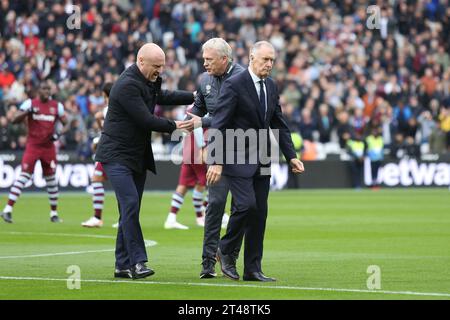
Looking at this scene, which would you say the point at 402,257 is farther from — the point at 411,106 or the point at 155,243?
the point at 411,106

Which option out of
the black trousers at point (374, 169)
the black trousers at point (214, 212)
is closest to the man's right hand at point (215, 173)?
the black trousers at point (214, 212)

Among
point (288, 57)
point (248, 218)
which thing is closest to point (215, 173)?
point (248, 218)

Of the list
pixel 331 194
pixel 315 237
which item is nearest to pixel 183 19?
pixel 331 194

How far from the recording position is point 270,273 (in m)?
13.0

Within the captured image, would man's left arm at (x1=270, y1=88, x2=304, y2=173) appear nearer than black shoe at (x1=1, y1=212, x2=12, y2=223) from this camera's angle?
Yes

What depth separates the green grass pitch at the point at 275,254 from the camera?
36.7ft

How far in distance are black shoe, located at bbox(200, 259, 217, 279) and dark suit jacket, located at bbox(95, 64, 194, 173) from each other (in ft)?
4.07

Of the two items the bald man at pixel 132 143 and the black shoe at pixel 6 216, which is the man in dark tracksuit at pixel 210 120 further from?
the black shoe at pixel 6 216

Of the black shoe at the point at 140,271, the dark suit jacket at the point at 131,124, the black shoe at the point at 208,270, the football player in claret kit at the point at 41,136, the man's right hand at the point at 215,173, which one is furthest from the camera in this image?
the football player in claret kit at the point at 41,136

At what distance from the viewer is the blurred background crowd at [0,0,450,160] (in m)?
34.5

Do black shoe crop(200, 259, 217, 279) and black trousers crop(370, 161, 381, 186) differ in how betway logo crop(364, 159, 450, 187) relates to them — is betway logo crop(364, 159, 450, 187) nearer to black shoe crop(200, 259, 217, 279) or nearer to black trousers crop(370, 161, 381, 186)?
black trousers crop(370, 161, 381, 186)

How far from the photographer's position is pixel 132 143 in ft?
41.3

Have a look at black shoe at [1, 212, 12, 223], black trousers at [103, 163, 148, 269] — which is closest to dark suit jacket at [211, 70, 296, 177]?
black trousers at [103, 163, 148, 269]

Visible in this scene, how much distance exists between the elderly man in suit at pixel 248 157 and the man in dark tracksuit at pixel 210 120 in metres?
0.21
